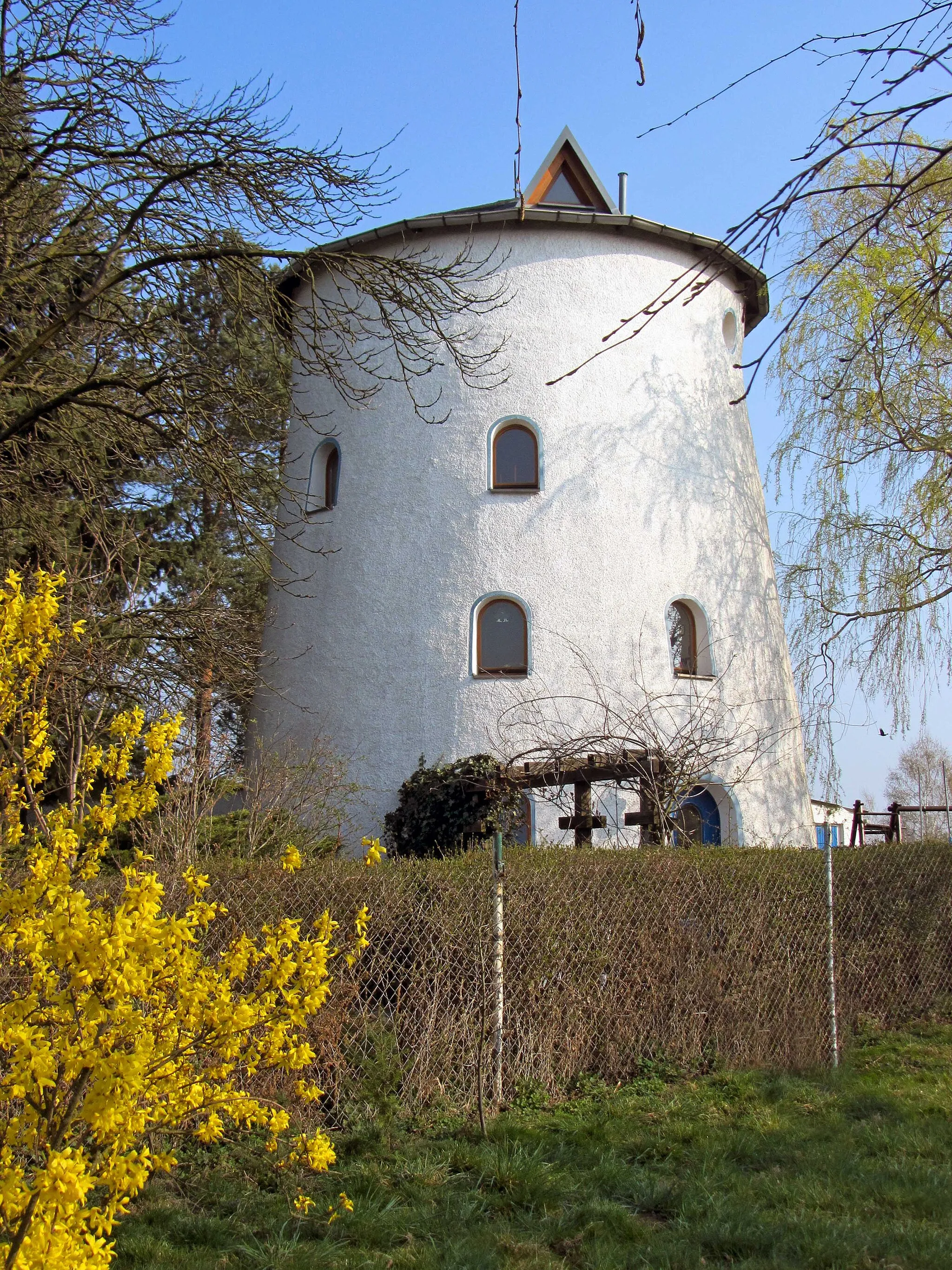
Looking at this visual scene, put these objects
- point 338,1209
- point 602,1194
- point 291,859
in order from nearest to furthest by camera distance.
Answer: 1. point 291,859
2. point 338,1209
3. point 602,1194

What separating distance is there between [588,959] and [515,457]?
35.9ft

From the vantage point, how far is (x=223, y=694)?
637 inches

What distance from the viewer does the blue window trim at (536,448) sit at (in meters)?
16.0

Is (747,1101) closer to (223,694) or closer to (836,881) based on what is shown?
(836,881)

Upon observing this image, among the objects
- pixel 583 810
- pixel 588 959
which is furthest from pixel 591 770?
pixel 588 959

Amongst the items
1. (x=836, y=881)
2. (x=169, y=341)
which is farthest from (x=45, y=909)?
(x=836, y=881)

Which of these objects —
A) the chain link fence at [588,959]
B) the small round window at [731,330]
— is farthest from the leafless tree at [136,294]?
the small round window at [731,330]

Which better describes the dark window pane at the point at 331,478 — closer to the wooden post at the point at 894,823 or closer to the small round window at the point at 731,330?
the small round window at the point at 731,330

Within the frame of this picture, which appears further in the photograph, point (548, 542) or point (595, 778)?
point (548, 542)

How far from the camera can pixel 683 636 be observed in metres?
16.7

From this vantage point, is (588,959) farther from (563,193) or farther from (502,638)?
(563,193)

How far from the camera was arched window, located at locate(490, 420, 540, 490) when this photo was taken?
16266 mm

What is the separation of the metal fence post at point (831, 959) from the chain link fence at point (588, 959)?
6 centimetres

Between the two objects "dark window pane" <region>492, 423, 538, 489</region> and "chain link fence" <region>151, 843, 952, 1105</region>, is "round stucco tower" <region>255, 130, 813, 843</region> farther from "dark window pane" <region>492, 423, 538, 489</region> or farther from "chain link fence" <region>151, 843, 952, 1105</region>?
"chain link fence" <region>151, 843, 952, 1105</region>
